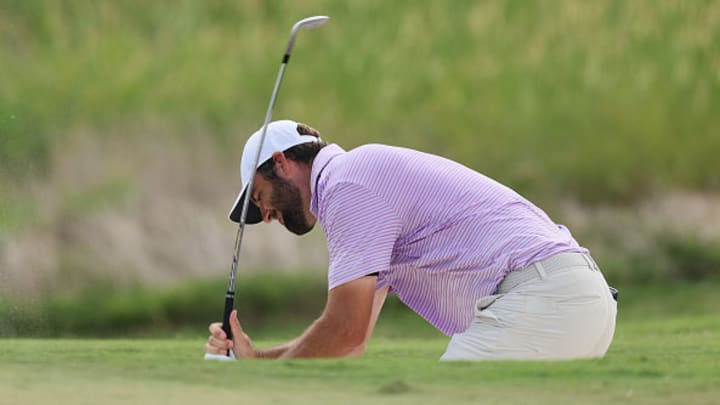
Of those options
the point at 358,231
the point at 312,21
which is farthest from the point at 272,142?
the point at 312,21

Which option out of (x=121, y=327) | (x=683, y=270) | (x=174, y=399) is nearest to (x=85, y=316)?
(x=121, y=327)

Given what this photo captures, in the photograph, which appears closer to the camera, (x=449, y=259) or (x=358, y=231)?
(x=358, y=231)

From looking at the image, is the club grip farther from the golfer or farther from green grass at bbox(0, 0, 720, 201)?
green grass at bbox(0, 0, 720, 201)

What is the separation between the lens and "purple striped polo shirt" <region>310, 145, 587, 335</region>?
3980 millimetres

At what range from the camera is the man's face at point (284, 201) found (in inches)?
169

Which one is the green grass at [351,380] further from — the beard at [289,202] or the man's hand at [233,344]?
the beard at [289,202]

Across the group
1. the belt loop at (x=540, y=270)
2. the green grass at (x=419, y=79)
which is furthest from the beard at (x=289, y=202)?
the green grass at (x=419, y=79)

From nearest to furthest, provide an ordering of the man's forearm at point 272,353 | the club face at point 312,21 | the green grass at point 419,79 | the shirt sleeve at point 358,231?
the shirt sleeve at point 358,231
the man's forearm at point 272,353
the club face at point 312,21
the green grass at point 419,79

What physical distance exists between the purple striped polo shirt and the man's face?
0.12 meters

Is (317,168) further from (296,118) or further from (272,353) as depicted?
(296,118)

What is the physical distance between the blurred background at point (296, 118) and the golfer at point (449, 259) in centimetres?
695

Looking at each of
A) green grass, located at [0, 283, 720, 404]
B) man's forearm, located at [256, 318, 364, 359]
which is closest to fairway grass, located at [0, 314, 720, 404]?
green grass, located at [0, 283, 720, 404]

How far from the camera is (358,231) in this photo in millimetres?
3967

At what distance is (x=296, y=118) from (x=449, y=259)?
9357mm
